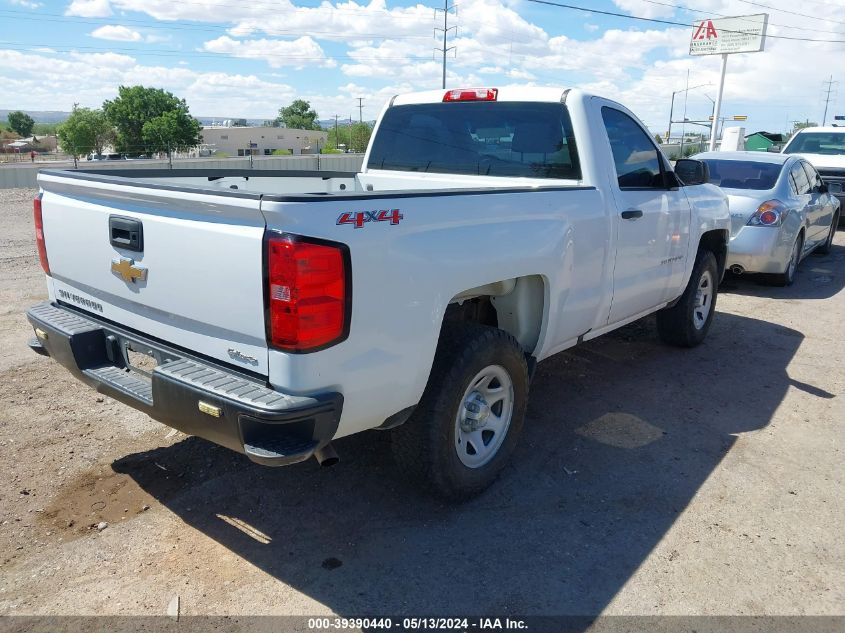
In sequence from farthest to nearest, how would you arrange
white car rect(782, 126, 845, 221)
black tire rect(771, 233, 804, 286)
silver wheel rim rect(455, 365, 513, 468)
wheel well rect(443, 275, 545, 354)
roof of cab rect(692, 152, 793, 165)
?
white car rect(782, 126, 845, 221) → roof of cab rect(692, 152, 793, 165) → black tire rect(771, 233, 804, 286) → wheel well rect(443, 275, 545, 354) → silver wheel rim rect(455, 365, 513, 468)

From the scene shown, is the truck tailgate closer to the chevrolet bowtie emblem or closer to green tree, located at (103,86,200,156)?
the chevrolet bowtie emblem

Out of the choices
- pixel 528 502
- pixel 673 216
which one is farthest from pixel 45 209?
pixel 673 216

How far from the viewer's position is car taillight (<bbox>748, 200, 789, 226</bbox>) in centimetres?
804

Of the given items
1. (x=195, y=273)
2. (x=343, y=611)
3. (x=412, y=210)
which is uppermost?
(x=412, y=210)

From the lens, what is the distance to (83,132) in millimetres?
95875

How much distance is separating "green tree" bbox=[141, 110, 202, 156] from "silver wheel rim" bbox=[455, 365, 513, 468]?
9859cm

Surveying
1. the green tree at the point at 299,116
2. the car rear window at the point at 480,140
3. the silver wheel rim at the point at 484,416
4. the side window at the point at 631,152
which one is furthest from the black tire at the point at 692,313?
the green tree at the point at 299,116

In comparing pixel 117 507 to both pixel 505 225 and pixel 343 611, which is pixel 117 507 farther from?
pixel 505 225

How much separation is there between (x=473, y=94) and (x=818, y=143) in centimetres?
1279

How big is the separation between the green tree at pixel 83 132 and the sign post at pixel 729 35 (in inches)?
3375

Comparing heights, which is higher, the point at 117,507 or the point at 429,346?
the point at 429,346

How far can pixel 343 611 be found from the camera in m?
2.70

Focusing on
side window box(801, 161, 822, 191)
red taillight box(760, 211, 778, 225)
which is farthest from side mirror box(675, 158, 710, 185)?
side window box(801, 161, 822, 191)

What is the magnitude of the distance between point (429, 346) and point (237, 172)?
8.63ft
